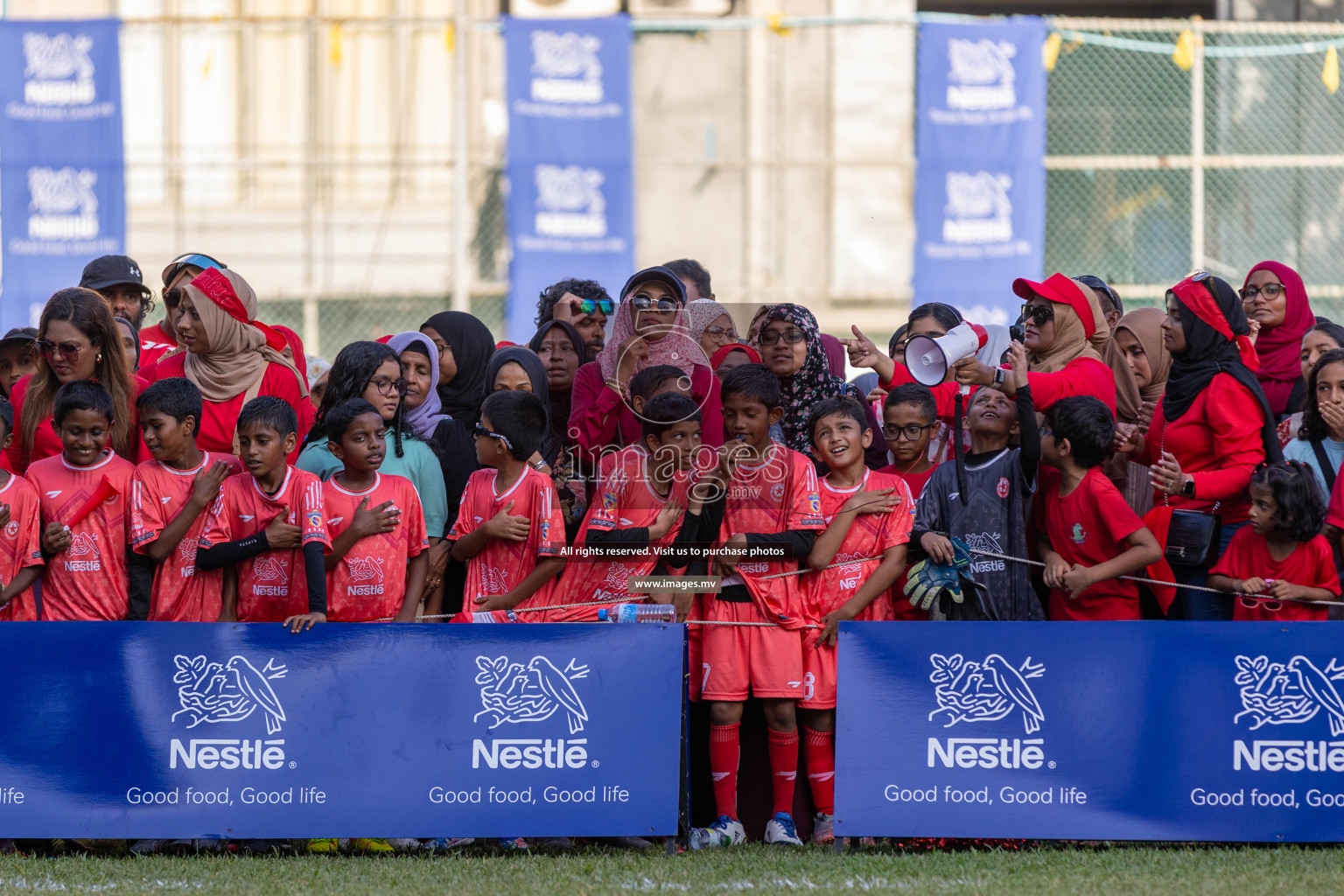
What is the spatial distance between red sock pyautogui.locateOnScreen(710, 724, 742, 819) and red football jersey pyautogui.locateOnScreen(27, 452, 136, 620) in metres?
2.16

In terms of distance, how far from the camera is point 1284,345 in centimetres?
627

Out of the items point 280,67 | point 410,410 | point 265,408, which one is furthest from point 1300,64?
point 265,408

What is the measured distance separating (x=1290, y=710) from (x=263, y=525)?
3.55 metres

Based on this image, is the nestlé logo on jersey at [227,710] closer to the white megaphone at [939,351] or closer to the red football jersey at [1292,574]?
the white megaphone at [939,351]

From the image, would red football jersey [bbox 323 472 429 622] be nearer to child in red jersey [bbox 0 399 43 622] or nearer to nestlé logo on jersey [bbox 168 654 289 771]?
nestlé logo on jersey [bbox 168 654 289 771]

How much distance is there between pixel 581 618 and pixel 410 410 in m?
1.36

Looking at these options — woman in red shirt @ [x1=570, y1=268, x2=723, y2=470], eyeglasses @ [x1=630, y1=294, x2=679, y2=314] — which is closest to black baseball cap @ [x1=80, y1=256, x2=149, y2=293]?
woman in red shirt @ [x1=570, y1=268, x2=723, y2=470]

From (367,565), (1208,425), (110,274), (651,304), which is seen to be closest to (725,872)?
(367,565)

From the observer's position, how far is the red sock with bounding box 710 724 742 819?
4.98 m

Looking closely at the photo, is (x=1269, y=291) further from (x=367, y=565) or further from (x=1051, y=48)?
(x=1051, y=48)

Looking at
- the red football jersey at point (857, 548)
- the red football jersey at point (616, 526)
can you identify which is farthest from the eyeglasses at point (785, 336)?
the red football jersey at point (616, 526)

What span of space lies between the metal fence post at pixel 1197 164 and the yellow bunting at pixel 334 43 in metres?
8.67

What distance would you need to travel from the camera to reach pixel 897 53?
15164 mm

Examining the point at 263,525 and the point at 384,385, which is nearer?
the point at 263,525
